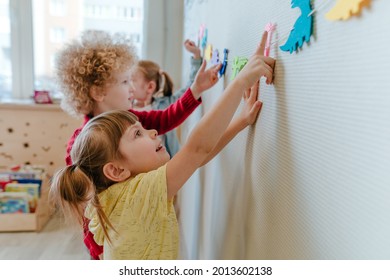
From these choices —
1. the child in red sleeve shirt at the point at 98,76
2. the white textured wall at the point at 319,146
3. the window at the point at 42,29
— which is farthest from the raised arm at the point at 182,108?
the window at the point at 42,29

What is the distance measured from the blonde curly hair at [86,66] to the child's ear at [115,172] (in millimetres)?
413

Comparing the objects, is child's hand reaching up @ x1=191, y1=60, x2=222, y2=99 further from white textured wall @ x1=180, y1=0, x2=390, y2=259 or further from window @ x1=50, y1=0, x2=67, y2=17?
window @ x1=50, y1=0, x2=67, y2=17

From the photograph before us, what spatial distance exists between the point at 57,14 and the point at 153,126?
1981mm

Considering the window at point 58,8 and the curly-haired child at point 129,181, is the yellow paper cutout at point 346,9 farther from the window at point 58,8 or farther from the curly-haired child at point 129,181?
the window at point 58,8

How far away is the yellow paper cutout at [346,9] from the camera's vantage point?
36 cm

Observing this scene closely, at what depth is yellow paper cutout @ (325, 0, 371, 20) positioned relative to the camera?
14.1 inches

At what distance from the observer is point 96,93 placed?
42.8 inches

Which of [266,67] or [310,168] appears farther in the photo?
[266,67]

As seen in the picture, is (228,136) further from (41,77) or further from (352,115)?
(41,77)

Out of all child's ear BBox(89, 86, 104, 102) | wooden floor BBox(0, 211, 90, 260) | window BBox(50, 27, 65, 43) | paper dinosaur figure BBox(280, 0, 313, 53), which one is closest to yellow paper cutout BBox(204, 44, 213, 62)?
child's ear BBox(89, 86, 104, 102)

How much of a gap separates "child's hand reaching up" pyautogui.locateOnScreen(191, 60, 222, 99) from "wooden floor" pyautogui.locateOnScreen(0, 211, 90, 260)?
1.13 metres

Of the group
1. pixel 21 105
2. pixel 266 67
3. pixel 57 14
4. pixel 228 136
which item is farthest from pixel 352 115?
pixel 57 14

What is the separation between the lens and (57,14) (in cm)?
272

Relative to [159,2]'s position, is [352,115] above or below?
below
